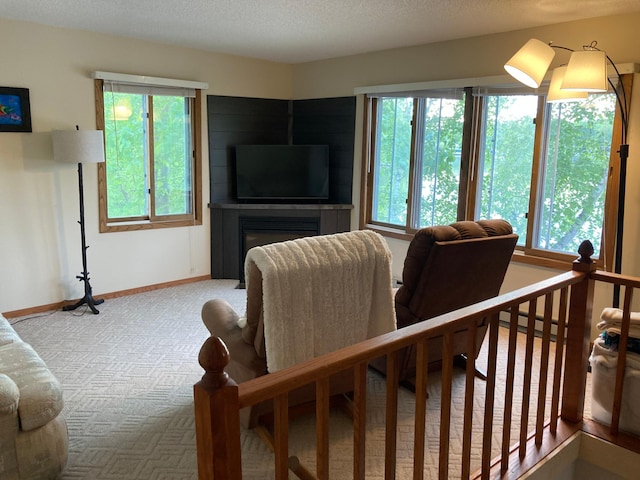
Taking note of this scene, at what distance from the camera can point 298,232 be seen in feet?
18.2

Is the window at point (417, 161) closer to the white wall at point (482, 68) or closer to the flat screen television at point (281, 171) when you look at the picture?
the white wall at point (482, 68)

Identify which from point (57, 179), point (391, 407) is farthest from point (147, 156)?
point (391, 407)

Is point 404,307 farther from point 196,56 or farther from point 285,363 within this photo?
point 196,56

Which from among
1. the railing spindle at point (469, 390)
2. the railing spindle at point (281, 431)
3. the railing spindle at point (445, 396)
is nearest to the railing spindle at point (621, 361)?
the railing spindle at point (469, 390)

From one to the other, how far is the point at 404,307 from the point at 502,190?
2.04 meters

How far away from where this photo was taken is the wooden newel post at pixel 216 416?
1151mm

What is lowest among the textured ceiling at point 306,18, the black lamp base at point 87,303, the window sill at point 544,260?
the black lamp base at point 87,303

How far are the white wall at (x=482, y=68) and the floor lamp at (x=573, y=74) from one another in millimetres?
321

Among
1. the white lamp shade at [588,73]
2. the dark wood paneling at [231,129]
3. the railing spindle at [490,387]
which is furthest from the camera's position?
the dark wood paneling at [231,129]

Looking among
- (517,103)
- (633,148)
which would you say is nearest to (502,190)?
(517,103)

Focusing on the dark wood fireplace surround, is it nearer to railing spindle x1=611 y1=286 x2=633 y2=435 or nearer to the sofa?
the sofa

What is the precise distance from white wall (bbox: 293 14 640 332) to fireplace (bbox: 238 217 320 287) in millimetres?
499

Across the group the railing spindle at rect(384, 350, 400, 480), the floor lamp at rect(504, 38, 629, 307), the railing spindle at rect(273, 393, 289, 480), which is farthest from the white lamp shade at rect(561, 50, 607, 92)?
the railing spindle at rect(273, 393, 289, 480)

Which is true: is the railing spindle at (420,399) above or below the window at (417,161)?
below
